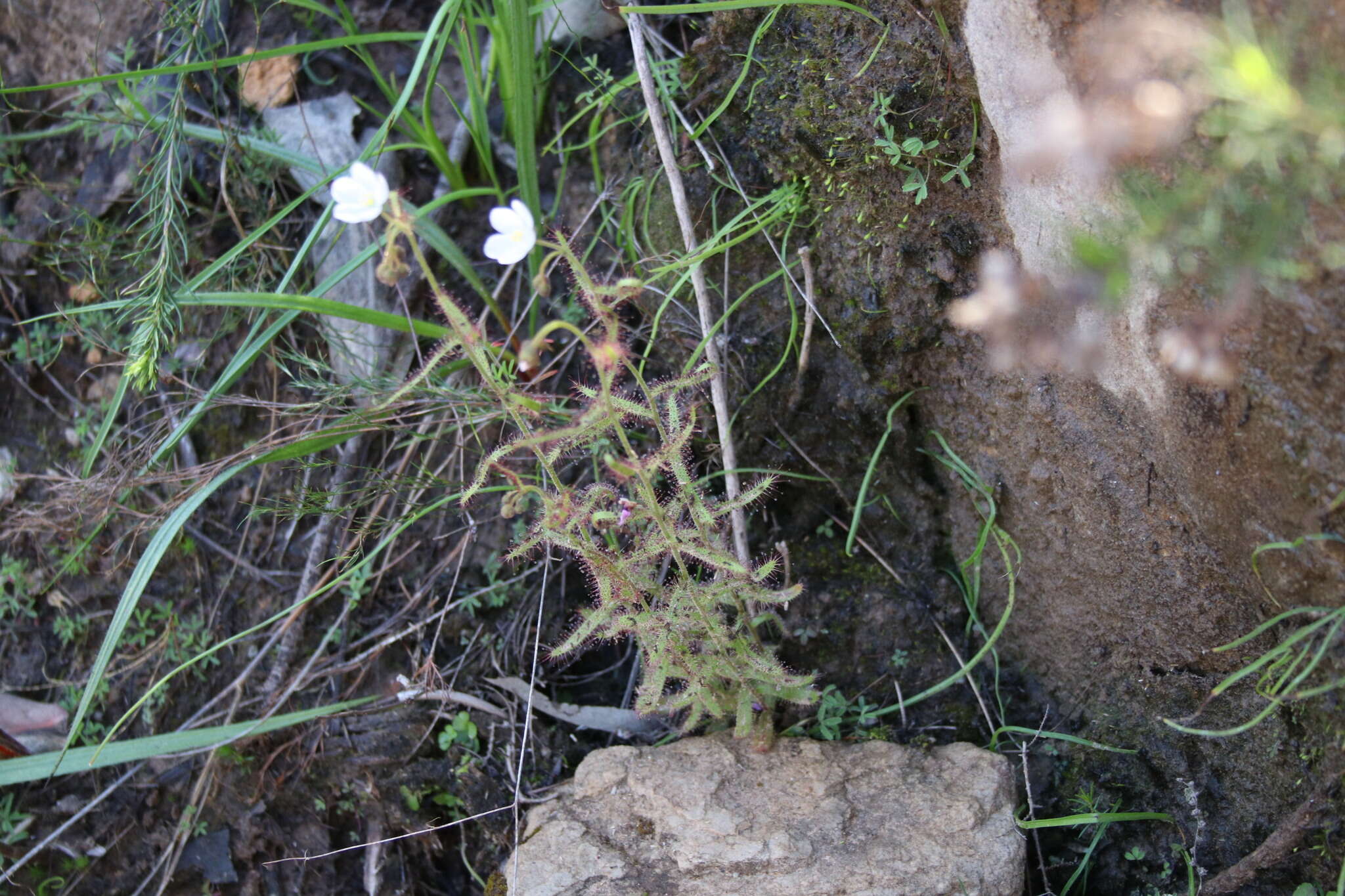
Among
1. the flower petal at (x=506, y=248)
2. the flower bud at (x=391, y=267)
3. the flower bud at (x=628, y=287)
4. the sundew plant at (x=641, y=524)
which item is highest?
the flower bud at (x=391, y=267)

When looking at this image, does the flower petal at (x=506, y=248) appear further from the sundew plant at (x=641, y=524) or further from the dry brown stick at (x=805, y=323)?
the dry brown stick at (x=805, y=323)

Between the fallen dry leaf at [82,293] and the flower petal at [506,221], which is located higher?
the flower petal at [506,221]

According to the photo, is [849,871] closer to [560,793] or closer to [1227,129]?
[560,793]

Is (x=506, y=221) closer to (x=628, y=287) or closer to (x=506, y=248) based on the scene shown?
(x=506, y=248)

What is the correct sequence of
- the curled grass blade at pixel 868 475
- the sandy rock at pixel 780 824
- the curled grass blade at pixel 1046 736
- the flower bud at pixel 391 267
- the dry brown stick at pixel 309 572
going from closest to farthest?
the flower bud at pixel 391 267, the sandy rock at pixel 780 824, the curled grass blade at pixel 1046 736, the curled grass blade at pixel 868 475, the dry brown stick at pixel 309 572

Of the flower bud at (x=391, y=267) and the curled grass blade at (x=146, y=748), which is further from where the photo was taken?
the curled grass blade at (x=146, y=748)

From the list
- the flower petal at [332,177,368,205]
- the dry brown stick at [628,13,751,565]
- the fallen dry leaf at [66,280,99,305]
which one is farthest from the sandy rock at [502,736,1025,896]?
the fallen dry leaf at [66,280,99,305]

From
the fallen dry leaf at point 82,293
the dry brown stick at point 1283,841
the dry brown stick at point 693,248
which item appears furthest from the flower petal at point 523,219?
the fallen dry leaf at point 82,293
